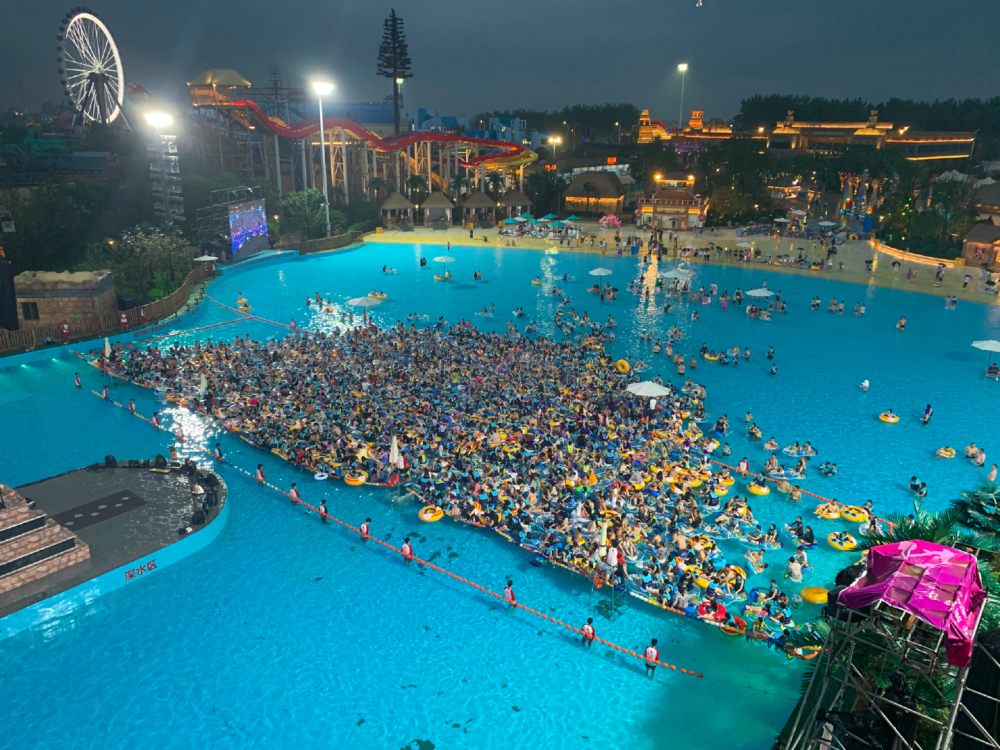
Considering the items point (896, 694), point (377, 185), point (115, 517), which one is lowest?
point (115, 517)

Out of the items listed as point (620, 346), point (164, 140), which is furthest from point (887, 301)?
point (164, 140)

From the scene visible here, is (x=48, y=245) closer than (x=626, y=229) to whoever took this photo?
Yes

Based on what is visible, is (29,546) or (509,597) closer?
(29,546)

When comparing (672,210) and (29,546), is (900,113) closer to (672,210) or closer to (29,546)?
(672,210)

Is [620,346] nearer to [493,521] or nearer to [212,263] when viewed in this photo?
[493,521]

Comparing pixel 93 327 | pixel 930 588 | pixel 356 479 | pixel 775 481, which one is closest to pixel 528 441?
pixel 356 479

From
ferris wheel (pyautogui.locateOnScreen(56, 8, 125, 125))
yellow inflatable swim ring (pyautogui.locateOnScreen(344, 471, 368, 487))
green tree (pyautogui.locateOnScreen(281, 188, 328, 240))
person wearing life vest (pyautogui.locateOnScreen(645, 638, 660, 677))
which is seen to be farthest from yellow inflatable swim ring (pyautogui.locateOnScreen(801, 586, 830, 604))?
green tree (pyautogui.locateOnScreen(281, 188, 328, 240))

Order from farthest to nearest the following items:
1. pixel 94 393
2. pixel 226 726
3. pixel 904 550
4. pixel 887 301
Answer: pixel 887 301
pixel 94 393
pixel 226 726
pixel 904 550
